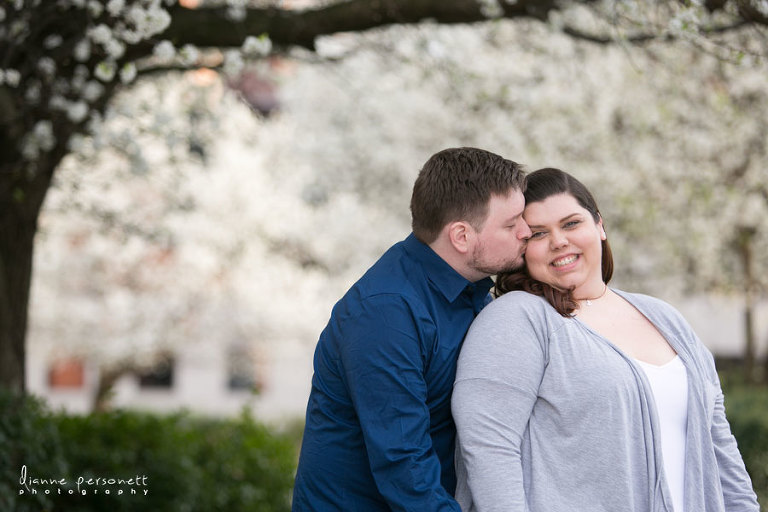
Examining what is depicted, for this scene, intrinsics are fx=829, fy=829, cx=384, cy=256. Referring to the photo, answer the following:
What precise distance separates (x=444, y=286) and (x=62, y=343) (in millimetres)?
14783

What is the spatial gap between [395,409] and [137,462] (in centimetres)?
412

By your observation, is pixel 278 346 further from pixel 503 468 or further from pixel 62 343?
pixel 503 468

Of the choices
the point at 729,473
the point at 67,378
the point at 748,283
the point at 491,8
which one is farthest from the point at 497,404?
the point at 67,378

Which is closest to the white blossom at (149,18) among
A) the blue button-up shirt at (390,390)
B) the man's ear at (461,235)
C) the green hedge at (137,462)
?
the green hedge at (137,462)

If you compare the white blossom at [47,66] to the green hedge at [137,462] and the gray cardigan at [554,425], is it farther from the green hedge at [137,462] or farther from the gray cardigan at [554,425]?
the gray cardigan at [554,425]

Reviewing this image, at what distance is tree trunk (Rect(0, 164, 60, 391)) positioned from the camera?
5.42 metres

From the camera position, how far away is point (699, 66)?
9969 mm

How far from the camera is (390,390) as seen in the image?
2430 mm

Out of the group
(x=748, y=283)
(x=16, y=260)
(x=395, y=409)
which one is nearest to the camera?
(x=395, y=409)

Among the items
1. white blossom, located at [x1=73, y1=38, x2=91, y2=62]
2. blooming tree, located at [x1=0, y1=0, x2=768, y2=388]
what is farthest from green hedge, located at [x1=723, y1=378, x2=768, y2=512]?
white blossom, located at [x1=73, y1=38, x2=91, y2=62]

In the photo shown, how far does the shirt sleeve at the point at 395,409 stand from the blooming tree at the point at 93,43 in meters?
2.60

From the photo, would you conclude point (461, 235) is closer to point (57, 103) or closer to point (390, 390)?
point (390, 390)

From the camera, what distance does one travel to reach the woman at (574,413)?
2514 mm

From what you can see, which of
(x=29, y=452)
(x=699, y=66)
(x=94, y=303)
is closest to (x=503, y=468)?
(x=29, y=452)
